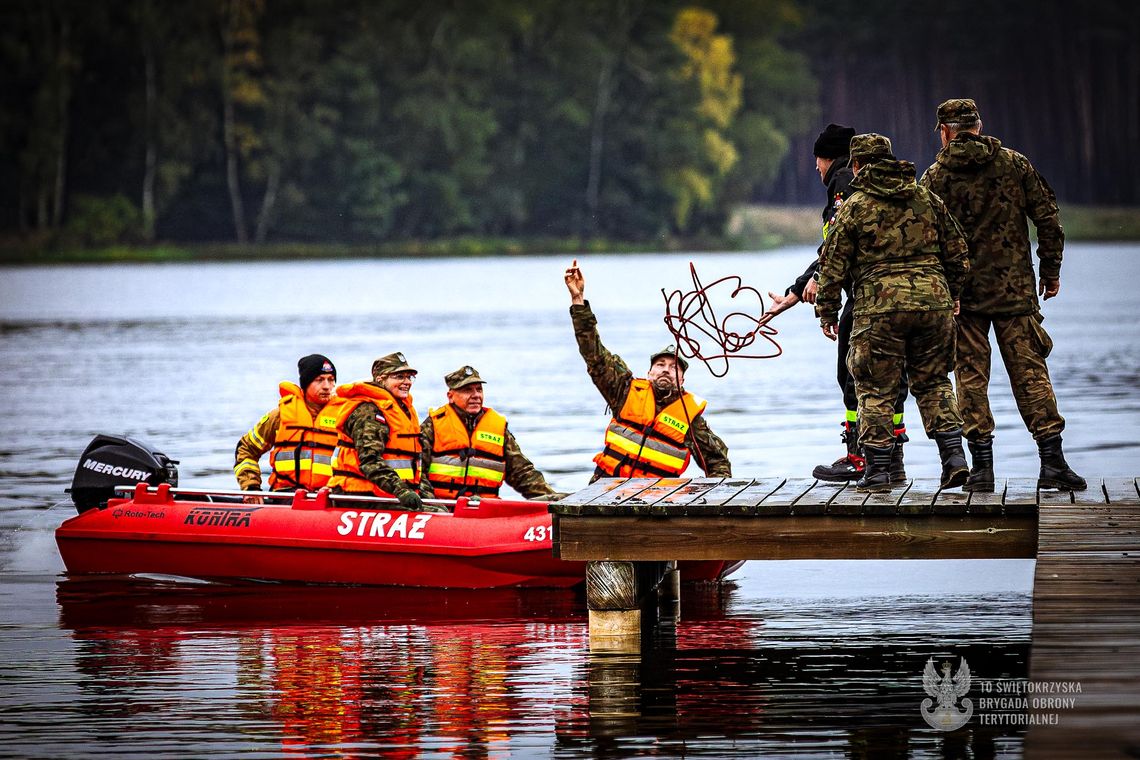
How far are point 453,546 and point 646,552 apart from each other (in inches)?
103

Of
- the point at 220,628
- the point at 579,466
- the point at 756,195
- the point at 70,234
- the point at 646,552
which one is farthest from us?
the point at 756,195

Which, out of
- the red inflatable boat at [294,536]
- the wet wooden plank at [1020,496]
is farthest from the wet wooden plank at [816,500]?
the red inflatable boat at [294,536]

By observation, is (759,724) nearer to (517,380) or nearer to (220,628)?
(220,628)

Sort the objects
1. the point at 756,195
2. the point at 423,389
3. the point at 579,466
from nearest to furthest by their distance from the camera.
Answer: the point at 579,466
the point at 423,389
the point at 756,195

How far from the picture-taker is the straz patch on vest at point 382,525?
10.6 meters

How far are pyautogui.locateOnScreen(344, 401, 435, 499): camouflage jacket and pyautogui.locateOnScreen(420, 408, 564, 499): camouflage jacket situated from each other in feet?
0.95

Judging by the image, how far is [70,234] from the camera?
196 feet

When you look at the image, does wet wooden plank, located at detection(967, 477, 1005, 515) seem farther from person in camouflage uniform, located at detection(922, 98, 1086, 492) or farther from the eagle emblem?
the eagle emblem

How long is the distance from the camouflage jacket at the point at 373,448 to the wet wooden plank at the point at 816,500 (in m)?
2.97

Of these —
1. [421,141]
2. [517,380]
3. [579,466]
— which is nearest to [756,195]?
[421,141]

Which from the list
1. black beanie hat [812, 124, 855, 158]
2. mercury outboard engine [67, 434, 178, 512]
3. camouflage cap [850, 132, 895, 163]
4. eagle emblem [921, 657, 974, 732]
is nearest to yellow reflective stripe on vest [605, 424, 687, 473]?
black beanie hat [812, 124, 855, 158]

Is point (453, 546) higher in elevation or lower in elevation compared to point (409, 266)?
lower

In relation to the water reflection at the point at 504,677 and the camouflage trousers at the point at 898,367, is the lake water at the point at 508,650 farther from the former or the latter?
the camouflage trousers at the point at 898,367

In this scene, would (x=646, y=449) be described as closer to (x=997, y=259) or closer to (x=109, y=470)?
(x=997, y=259)
